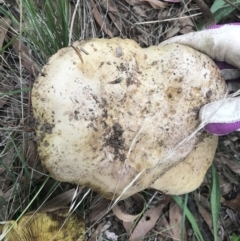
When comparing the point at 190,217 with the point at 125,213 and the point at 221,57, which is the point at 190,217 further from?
the point at 221,57

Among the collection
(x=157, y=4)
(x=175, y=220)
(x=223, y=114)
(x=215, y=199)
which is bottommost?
(x=175, y=220)

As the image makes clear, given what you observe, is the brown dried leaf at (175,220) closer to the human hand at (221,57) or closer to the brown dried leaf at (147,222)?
the brown dried leaf at (147,222)

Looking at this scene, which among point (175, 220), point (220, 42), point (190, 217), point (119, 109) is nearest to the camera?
point (119, 109)

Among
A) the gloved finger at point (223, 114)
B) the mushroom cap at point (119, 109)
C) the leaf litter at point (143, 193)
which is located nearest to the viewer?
the mushroom cap at point (119, 109)

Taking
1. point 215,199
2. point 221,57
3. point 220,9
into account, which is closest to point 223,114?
point 221,57

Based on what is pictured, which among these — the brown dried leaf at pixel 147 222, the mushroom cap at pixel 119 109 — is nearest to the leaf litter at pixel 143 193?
the brown dried leaf at pixel 147 222

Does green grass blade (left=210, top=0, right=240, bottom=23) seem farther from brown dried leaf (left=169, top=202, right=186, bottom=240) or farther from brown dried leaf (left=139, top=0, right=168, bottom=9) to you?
brown dried leaf (left=169, top=202, right=186, bottom=240)
